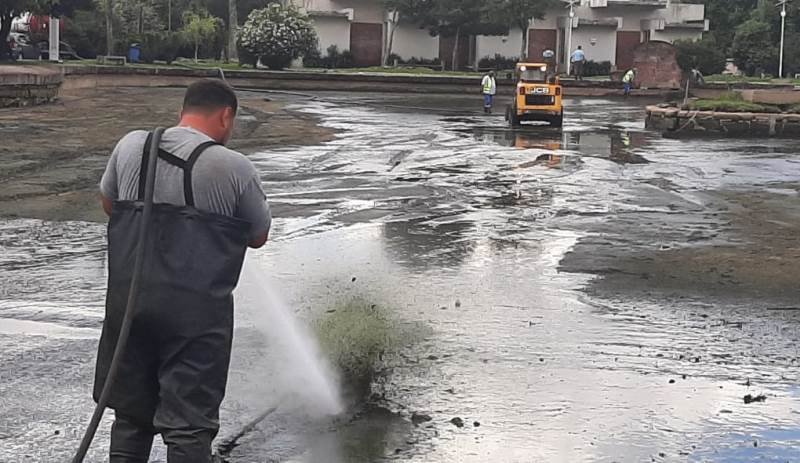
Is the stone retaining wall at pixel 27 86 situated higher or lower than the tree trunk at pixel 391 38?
lower

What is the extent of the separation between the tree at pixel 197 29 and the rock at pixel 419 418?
170 ft

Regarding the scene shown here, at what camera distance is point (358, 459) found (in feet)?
18.1

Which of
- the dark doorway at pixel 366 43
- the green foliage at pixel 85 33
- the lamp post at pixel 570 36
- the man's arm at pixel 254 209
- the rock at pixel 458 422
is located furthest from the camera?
the dark doorway at pixel 366 43

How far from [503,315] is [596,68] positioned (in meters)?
58.5

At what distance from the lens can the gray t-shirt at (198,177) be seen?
4.29 meters

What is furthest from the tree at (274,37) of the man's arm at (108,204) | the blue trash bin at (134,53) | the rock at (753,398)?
the man's arm at (108,204)

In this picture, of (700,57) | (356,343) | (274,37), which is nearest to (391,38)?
(274,37)

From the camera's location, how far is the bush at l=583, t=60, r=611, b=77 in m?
64.8

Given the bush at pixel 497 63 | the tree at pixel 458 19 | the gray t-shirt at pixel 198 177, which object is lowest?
the gray t-shirt at pixel 198 177

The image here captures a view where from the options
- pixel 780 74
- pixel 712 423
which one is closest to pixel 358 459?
pixel 712 423

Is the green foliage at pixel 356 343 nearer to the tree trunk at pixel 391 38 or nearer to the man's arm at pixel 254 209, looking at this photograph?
the man's arm at pixel 254 209

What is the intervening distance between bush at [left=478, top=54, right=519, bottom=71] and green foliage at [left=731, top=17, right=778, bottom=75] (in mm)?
14462

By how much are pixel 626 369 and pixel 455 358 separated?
1.09 meters

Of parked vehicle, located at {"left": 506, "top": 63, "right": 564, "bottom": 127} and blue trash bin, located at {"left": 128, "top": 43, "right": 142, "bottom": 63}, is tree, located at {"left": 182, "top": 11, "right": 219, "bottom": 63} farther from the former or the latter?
parked vehicle, located at {"left": 506, "top": 63, "right": 564, "bottom": 127}
